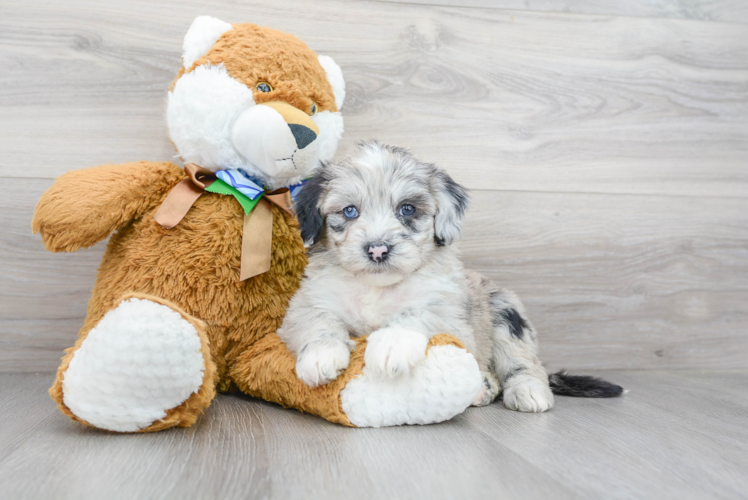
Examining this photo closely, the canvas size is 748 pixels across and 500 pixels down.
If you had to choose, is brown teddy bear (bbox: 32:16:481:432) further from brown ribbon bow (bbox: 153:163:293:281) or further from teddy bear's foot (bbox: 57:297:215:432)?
teddy bear's foot (bbox: 57:297:215:432)

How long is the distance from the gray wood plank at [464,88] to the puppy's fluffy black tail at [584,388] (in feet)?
2.82

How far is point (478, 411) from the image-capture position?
180 centimetres

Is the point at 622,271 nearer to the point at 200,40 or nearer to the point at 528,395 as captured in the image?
the point at 528,395

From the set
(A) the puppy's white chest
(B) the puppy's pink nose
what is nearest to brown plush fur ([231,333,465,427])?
(A) the puppy's white chest

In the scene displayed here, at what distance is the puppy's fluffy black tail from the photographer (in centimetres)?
206

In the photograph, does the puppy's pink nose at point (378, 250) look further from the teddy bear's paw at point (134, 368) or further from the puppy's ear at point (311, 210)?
the teddy bear's paw at point (134, 368)

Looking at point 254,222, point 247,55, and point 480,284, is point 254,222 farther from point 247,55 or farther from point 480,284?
point 480,284

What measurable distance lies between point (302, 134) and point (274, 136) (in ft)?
0.28

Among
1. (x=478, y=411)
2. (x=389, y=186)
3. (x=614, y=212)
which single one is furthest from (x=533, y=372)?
(x=614, y=212)

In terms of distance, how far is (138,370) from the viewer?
133 cm

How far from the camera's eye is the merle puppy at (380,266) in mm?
1593

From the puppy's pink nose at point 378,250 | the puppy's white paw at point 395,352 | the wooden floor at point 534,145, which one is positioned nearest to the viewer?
the puppy's white paw at point 395,352

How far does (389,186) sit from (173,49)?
118 cm

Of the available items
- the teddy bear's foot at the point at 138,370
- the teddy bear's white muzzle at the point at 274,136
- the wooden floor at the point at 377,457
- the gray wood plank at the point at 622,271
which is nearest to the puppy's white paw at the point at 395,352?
the wooden floor at the point at 377,457
